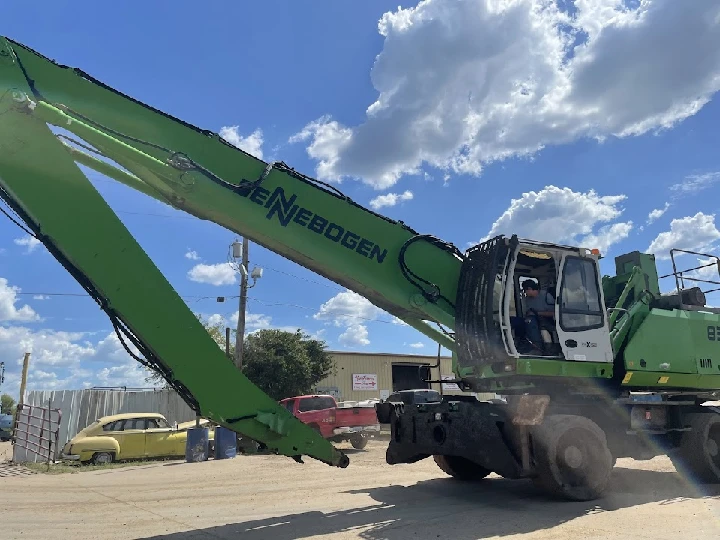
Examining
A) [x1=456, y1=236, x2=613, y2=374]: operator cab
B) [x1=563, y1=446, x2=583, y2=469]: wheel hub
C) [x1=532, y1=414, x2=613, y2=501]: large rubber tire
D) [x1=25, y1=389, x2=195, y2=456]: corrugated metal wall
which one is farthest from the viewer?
[x1=25, y1=389, x2=195, y2=456]: corrugated metal wall

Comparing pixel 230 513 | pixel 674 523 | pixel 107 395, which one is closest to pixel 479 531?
pixel 674 523

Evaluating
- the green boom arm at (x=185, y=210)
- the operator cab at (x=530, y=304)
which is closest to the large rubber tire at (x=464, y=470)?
the green boom arm at (x=185, y=210)

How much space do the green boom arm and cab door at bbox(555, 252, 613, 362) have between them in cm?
150

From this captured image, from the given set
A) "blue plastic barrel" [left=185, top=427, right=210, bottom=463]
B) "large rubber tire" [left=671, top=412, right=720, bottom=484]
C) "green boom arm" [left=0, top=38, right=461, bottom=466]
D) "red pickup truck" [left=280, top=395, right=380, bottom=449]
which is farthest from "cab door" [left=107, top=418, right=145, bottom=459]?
"large rubber tire" [left=671, top=412, right=720, bottom=484]

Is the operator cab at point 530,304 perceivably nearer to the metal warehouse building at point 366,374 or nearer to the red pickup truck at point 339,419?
the red pickup truck at point 339,419

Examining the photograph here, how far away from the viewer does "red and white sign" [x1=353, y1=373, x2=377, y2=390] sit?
39000 mm

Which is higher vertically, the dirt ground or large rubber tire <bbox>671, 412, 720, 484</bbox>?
large rubber tire <bbox>671, 412, 720, 484</bbox>

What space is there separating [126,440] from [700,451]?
14885mm

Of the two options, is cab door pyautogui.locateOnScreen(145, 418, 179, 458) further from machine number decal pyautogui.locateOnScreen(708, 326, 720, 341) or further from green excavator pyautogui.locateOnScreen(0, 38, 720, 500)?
machine number decal pyautogui.locateOnScreen(708, 326, 720, 341)

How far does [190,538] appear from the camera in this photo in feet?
20.8

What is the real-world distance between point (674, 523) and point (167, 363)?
577cm

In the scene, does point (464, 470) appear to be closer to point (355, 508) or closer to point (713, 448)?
point (355, 508)

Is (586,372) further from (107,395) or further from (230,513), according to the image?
(107,395)

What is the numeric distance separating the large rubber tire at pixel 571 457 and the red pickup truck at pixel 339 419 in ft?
37.3
